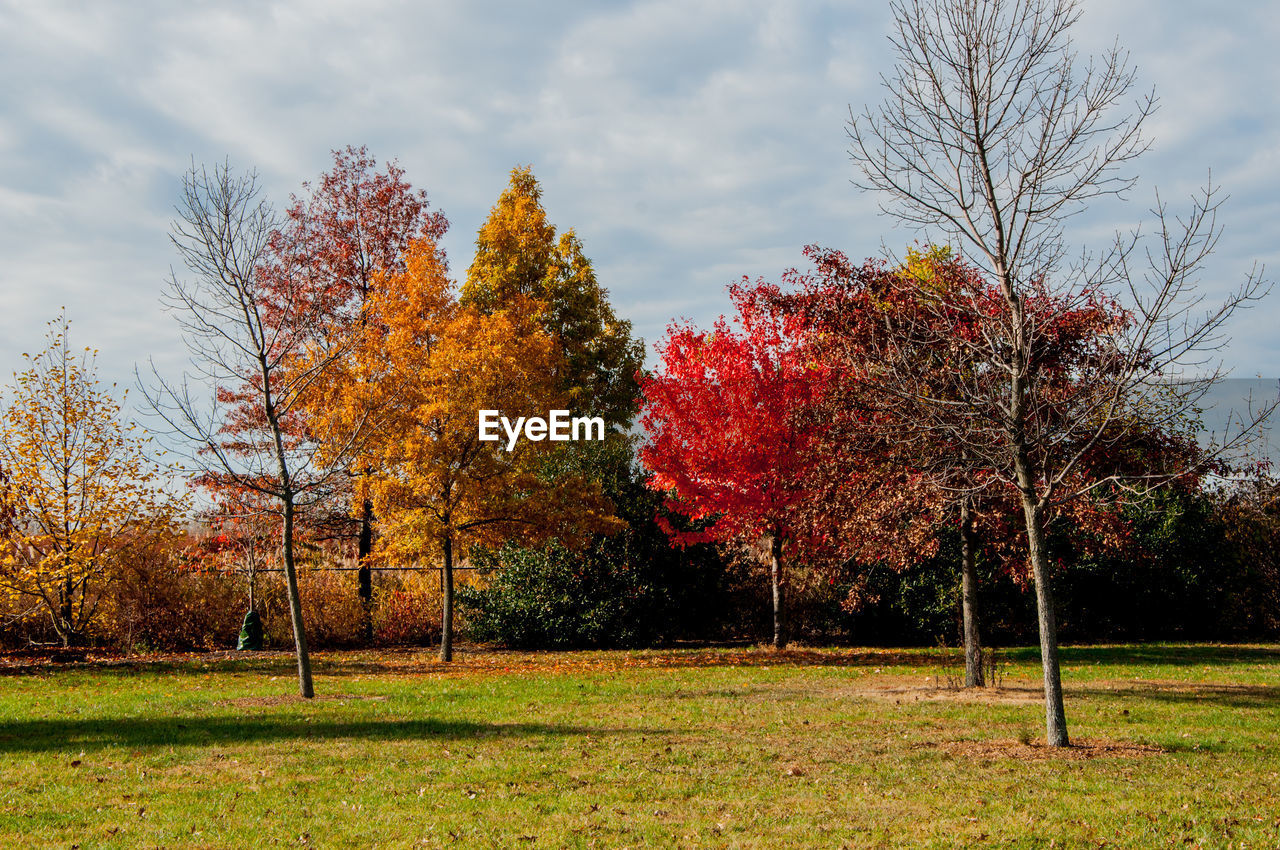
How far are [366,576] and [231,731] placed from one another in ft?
42.4

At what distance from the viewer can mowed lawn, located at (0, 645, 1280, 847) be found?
5863 mm

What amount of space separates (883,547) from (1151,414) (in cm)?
372

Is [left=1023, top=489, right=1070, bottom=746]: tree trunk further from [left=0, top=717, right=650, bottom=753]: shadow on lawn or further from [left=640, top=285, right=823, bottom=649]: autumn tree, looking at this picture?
[left=640, top=285, right=823, bottom=649]: autumn tree

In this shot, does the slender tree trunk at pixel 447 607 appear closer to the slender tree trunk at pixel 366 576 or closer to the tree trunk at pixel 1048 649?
the slender tree trunk at pixel 366 576

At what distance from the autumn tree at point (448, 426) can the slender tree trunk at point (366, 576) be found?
125 inches

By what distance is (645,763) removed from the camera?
25.2 ft

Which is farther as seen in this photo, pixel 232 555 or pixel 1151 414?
pixel 232 555

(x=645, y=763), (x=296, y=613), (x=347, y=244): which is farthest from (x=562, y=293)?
(x=645, y=763)

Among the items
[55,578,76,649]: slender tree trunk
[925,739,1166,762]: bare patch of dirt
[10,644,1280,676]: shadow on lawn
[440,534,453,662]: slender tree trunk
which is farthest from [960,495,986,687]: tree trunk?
[55,578,76,649]: slender tree trunk

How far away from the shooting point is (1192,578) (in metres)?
19.3

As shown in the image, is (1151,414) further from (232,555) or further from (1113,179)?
(232,555)

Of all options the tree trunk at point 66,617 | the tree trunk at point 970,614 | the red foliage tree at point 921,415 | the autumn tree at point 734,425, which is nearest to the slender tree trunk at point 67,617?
the tree trunk at point 66,617

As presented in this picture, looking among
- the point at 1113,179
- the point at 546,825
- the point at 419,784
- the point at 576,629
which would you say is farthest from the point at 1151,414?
the point at 576,629

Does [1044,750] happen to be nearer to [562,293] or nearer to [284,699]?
[284,699]
